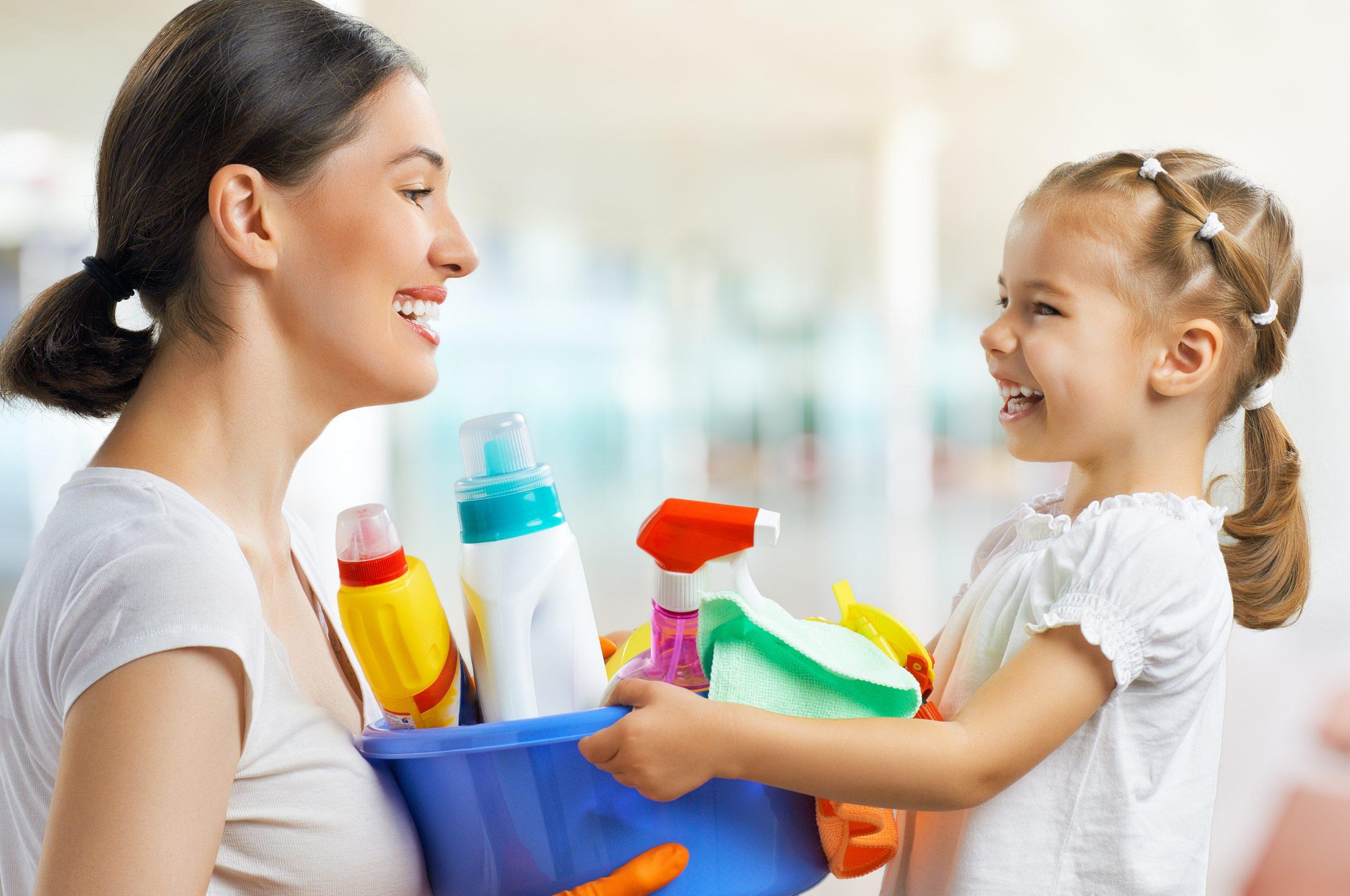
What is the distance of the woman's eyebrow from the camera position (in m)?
0.70

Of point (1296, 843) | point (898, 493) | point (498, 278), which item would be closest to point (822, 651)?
point (1296, 843)

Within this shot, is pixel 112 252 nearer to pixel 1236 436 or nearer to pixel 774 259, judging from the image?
pixel 1236 436

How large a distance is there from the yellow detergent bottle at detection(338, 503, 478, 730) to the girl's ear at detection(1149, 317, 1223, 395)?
1.77 feet

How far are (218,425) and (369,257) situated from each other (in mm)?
151

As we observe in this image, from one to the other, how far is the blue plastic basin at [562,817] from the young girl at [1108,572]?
4 centimetres

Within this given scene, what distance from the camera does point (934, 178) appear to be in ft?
17.3

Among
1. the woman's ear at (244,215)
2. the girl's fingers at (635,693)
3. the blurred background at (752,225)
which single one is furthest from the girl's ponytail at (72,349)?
the blurred background at (752,225)

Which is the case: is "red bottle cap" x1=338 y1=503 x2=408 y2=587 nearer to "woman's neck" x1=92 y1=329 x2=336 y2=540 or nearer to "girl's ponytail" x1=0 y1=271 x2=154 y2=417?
"woman's neck" x1=92 y1=329 x2=336 y2=540

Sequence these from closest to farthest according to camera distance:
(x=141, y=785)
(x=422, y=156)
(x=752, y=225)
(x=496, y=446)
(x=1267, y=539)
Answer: (x=141, y=785) → (x=496, y=446) → (x=422, y=156) → (x=1267, y=539) → (x=752, y=225)

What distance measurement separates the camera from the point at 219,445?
66 cm

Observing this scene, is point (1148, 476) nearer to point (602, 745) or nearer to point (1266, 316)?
point (1266, 316)

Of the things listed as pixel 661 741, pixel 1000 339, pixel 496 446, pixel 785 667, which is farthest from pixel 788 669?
pixel 1000 339

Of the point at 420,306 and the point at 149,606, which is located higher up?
the point at 420,306

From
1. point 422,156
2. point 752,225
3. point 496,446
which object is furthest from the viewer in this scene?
point 752,225
